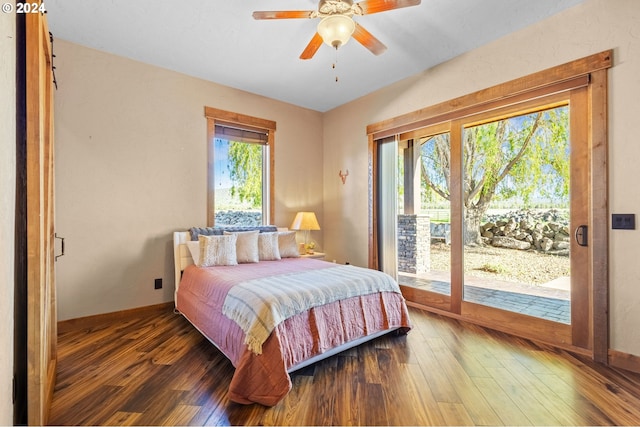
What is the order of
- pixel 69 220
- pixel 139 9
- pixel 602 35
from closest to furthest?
pixel 602 35 < pixel 139 9 < pixel 69 220

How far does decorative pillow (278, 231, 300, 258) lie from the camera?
366 cm

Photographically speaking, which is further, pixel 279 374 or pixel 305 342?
pixel 305 342

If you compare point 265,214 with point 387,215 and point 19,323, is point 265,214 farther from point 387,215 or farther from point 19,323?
point 19,323

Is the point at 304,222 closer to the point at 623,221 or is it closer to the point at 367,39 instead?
the point at 367,39

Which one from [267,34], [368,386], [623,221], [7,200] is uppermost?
[267,34]

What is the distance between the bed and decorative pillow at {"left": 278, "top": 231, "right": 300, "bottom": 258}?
0.35 metres

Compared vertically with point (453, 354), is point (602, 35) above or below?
above

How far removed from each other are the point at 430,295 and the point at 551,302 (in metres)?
1.17

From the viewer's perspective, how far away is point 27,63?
1338 millimetres

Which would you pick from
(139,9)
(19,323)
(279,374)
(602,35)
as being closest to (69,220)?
(19,323)

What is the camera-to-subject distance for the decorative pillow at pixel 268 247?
3.46 metres

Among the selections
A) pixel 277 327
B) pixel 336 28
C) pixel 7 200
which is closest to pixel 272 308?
pixel 277 327

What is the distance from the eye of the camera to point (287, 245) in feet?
12.1

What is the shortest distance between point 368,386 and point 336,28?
246cm
